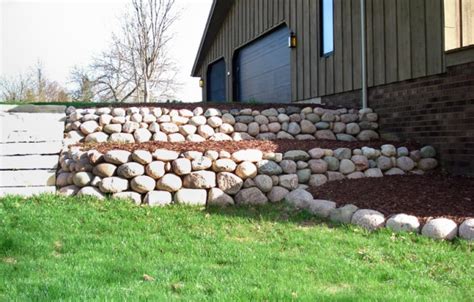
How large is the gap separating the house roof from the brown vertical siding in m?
2.48

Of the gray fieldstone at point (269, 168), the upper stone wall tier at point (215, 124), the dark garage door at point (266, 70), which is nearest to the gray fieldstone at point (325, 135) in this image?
the upper stone wall tier at point (215, 124)

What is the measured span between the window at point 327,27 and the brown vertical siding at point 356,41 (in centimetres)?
11

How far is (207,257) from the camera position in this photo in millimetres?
4273

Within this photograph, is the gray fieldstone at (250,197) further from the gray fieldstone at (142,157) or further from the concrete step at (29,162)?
the concrete step at (29,162)

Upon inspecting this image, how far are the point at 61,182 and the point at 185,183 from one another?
5.68 ft

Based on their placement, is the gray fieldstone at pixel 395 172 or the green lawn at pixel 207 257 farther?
the gray fieldstone at pixel 395 172

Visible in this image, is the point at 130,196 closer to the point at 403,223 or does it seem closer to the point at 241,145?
the point at 241,145

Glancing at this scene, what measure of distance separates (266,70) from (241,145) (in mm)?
7174

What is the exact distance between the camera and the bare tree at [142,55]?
16.9 metres

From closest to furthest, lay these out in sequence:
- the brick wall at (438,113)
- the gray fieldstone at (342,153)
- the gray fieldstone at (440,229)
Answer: the gray fieldstone at (440,229), the brick wall at (438,113), the gray fieldstone at (342,153)

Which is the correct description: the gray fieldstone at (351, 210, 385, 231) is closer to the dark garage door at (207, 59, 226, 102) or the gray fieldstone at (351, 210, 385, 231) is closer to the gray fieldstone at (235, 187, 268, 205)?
the gray fieldstone at (235, 187, 268, 205)

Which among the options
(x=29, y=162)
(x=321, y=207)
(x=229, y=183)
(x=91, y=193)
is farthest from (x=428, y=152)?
(x=29, y=162)

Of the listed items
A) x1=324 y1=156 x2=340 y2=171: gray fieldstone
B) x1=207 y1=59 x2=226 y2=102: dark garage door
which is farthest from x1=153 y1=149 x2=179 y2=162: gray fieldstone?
x1=207 y1=59 x2=226 y2=102: dark garage door

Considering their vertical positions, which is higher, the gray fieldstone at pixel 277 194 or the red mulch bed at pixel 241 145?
the red mulch bed at pixel 241 145
